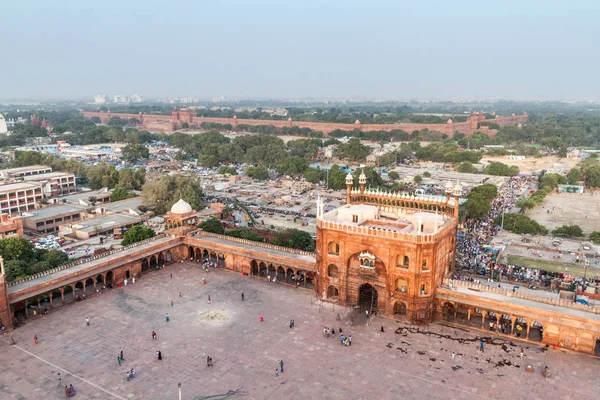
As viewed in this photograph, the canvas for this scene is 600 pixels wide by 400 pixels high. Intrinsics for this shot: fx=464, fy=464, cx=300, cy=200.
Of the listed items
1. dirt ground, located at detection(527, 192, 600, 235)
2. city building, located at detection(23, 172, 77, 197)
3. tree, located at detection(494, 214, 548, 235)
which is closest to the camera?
tree, located at detection(494, 214, 548, 235)

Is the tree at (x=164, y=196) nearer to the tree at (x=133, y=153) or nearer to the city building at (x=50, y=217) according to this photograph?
the city building at (x=50, y=217)

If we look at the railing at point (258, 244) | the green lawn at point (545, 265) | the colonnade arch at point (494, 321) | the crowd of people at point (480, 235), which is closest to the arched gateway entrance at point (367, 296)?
the colonnade arch at point (494, 321)

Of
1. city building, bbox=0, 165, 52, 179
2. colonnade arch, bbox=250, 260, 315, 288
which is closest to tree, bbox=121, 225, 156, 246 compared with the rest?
colonnade arch, bbox=250, 260, 315, 288

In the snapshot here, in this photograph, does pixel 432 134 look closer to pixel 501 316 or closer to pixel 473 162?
pixel 473 162

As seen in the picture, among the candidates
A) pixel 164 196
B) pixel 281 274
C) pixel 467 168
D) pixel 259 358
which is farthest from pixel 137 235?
pixel 467 168

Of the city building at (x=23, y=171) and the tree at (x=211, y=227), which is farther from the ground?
the city building at (x=23, y=171)

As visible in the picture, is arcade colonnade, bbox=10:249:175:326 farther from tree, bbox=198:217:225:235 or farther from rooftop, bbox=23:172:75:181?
rooftop, bbox=23:172:75:181
